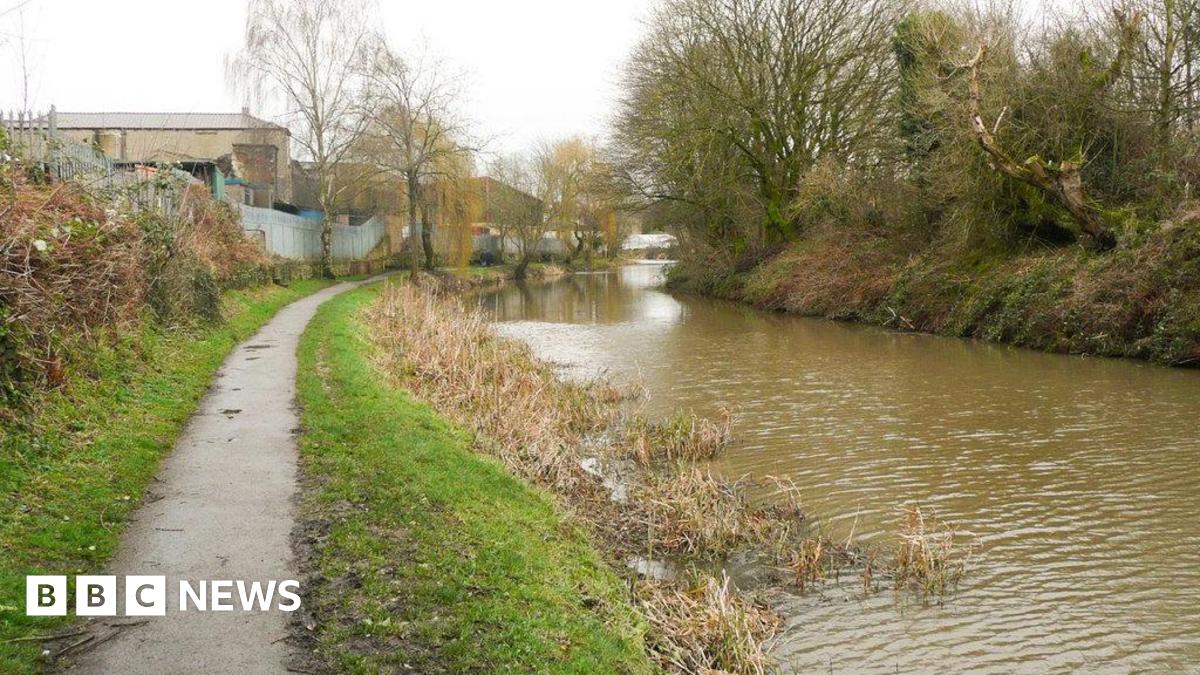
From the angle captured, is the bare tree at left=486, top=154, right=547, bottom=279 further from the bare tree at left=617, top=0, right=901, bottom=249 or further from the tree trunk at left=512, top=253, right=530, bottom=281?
the bare tree at left=617, top=0, right=901, bottom=249

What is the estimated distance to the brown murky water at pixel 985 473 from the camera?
248 inches

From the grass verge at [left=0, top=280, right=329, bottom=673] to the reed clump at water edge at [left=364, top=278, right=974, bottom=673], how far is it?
3431 mm

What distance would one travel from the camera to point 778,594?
7.16m

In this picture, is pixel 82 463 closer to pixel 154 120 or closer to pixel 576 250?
pixel 154 120

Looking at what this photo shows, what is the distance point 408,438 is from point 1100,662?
6615mm

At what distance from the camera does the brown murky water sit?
630 centimetres

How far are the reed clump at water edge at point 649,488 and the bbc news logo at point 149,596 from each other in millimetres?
2525

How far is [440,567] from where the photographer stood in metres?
6.20

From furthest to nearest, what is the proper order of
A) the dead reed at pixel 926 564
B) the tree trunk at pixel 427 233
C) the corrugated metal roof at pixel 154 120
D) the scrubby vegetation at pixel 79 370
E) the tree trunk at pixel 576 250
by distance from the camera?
the tree trunk at pixel 576 250 → the corrugated metal roof at pixel 154 120 → the tree trunk at pixel 427 233 → the dead reed at pixel 926 564 → the scrubby vegetation at pixel 79 370

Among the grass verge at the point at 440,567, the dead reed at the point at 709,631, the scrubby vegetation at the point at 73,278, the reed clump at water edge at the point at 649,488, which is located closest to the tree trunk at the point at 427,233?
the reed clump at water edge at the point at 649,488

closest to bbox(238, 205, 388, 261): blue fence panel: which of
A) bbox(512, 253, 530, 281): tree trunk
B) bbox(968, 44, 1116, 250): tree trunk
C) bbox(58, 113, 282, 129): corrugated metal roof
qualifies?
bbox(512, 253, 530, 281): tree trunk

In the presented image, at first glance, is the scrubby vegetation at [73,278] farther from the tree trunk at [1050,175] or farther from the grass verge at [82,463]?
the tree trunk at [1050,175]

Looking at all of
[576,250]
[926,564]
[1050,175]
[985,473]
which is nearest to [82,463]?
[926,564]

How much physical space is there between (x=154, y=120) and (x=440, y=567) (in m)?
60.4
